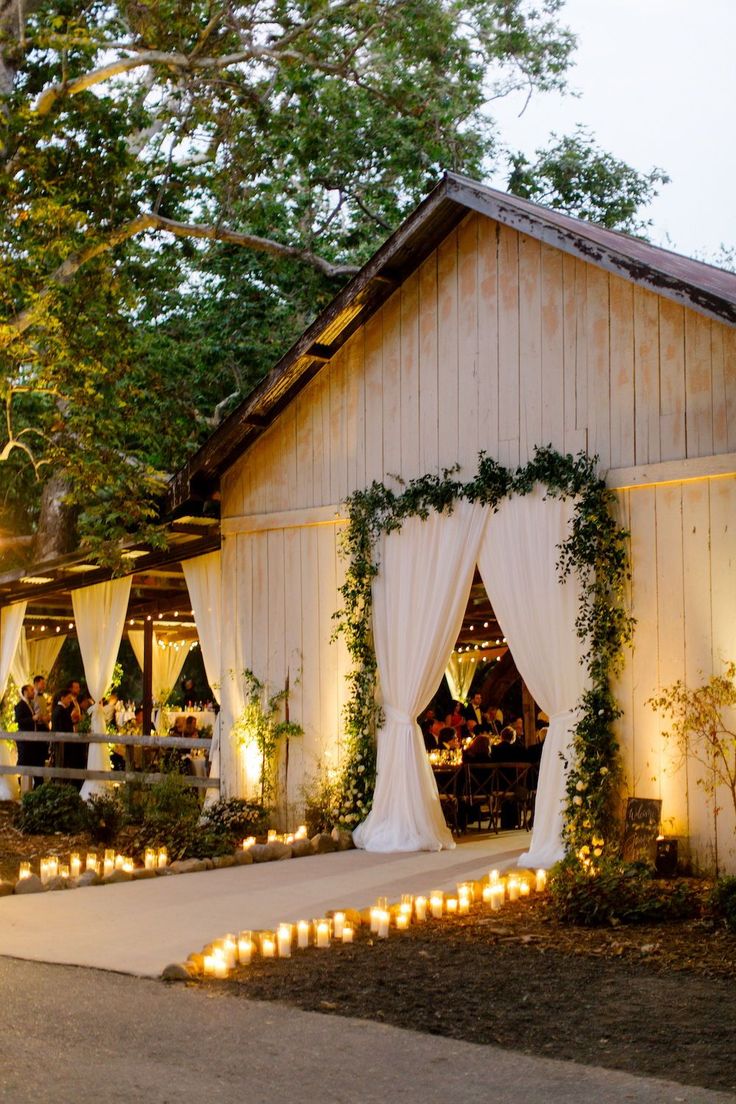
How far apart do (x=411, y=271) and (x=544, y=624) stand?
143 inches

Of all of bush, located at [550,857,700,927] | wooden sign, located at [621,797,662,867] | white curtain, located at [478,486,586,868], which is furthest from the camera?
white curtain, located at [478,486,586,868]

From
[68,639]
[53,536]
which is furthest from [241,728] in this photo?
[68,639]

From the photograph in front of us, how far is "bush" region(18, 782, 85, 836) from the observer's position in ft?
43.8

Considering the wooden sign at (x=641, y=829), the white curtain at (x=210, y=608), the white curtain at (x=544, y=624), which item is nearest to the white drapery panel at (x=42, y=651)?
the white curtain at (x=210, y=608)

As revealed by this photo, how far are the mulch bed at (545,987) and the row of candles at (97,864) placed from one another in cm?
309

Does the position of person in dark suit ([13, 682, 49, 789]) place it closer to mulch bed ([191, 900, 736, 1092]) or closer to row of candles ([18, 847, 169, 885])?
row of candles ([18, 847, 169, 885])

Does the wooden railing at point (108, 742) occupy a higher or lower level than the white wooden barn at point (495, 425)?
lower

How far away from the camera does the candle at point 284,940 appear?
708cm

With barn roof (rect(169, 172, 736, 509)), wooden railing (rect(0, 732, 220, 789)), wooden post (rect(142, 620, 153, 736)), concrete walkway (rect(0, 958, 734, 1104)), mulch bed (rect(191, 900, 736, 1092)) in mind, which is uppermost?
barn roof (rect(169, 172, 736, 509))

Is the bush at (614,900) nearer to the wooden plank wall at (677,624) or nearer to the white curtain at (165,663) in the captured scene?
the wooden plank wall at (677,624)

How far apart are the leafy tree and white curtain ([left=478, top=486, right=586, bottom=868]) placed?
3.93 metres

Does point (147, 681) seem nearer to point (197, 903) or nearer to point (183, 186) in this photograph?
point (183, 186)

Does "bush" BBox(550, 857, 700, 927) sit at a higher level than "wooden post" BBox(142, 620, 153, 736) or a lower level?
lower

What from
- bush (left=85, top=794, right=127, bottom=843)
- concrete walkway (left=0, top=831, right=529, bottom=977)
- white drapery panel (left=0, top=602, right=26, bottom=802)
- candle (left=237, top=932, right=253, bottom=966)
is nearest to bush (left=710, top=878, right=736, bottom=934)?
concrete walkway (left=0, top=831, right=529, bottom=977)
